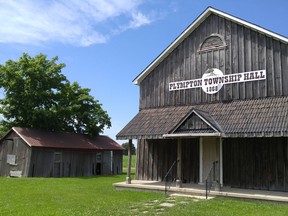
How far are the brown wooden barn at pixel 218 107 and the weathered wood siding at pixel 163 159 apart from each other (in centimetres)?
5

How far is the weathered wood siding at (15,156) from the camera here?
1064 inches

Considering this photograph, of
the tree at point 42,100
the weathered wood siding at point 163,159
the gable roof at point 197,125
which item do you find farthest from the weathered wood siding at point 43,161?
the gable roof at point 197,125

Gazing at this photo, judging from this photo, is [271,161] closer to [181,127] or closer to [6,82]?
[181,127]

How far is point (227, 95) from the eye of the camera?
56.2 feet

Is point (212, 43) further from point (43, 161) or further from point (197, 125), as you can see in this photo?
point (43, 161)

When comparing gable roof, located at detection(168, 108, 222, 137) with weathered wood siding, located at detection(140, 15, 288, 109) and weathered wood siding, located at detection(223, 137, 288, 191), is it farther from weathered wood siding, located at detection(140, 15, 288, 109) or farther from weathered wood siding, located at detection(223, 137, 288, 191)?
weathered wood siding, located at detection(140, 15, 288, 109)

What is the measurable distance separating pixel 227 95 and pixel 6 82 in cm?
2175

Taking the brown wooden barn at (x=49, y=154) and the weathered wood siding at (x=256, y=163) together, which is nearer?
the weathered wood siding at (x=256, y=163)

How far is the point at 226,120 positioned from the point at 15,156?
1904cm

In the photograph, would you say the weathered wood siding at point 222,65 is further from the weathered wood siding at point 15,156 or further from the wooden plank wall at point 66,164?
the weathered wood siding at point 15,156

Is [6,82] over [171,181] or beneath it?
over

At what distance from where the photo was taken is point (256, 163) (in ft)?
51.0

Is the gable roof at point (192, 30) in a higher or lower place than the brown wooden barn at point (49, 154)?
higher

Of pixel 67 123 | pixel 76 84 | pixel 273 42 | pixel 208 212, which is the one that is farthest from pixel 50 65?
pixel 208 212
